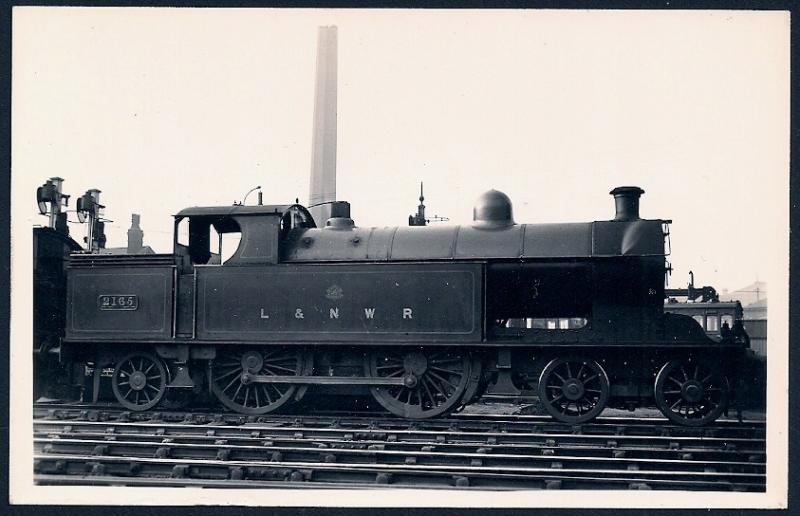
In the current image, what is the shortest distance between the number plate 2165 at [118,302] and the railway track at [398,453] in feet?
5.03

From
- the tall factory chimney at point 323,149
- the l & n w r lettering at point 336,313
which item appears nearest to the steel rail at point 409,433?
the l & n w r lettering at point 336,313

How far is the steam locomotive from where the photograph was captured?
8.95m

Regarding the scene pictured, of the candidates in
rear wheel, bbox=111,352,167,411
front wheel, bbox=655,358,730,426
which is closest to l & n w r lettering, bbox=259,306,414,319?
rear wheel, bbox=111,352,167,411

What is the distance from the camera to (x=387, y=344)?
9312mm

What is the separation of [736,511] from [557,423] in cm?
335

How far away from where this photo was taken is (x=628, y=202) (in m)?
9.23

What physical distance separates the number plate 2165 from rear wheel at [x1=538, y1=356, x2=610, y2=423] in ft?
18.3

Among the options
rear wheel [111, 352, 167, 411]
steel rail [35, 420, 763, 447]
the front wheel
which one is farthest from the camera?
rear wheel [111, 352, 167, 411]

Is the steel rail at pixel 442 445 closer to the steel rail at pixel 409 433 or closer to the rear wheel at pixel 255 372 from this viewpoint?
the steel rail at pixel 409 433

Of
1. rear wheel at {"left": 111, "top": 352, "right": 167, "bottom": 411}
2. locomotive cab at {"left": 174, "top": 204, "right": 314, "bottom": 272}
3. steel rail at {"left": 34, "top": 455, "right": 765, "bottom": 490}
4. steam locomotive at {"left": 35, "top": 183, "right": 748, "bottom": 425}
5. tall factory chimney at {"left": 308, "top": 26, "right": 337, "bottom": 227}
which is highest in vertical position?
tall factory chimney at {"left": 308, "top": 26, "right": 337, "bottom": 227}

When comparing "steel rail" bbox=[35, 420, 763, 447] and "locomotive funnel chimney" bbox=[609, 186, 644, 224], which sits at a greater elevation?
"locomotive funnel chimney" bbox=[609, 186, 644, 224]

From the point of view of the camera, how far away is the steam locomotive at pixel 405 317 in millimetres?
8945

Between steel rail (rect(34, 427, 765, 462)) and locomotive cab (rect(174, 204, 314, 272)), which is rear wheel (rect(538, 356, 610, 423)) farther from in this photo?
locomotive cab (rect(174, 204, 314, 272))

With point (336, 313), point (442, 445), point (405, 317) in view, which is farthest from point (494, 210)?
point (442, 445)
